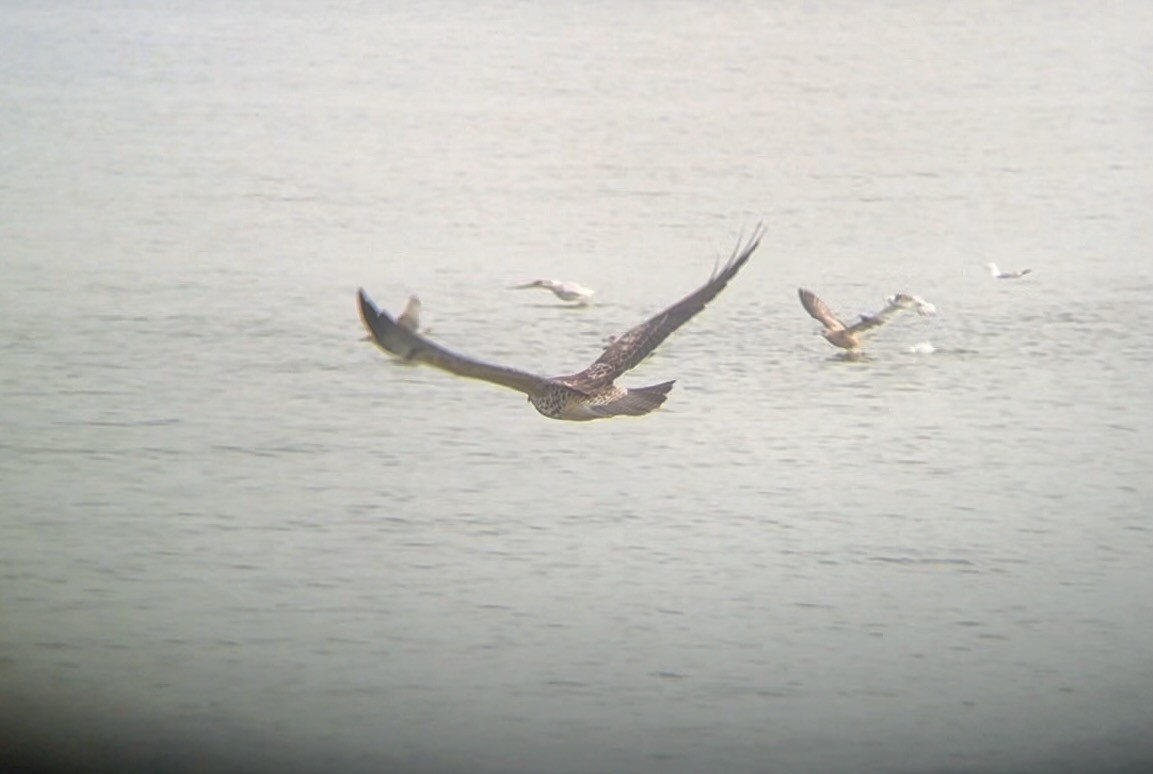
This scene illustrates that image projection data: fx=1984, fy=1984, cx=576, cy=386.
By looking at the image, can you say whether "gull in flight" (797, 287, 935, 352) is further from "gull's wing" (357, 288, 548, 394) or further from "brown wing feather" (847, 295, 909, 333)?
"gull's wing" (357, 288, 548, 394)

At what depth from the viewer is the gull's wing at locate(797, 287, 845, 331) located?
15.7 feet

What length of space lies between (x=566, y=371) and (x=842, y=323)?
2.30 feet

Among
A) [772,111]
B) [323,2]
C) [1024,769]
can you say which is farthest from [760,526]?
[323,2]

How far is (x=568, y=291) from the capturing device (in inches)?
197

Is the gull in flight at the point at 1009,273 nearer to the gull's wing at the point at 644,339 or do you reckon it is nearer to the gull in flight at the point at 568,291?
the gull in flight at the point at 568,291

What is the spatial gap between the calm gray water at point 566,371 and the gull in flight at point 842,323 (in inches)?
2.7

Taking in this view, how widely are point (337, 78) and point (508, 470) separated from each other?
1.82m

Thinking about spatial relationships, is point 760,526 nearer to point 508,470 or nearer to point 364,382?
point 508,470

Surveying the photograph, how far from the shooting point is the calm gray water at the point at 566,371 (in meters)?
3.78

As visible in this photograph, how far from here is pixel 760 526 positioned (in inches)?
170

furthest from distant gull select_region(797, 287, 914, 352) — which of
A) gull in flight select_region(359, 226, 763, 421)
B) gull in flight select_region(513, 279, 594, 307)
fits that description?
gull in flight select_region(359, 226, 763, 421)

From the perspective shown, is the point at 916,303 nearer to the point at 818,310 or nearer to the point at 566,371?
the point at 818,310

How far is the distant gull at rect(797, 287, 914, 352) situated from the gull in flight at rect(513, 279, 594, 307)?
54 centimetres

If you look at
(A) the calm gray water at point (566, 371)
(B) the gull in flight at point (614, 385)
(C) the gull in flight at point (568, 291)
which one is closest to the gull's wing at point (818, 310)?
(A) the calm gray water at point (566, 371)
